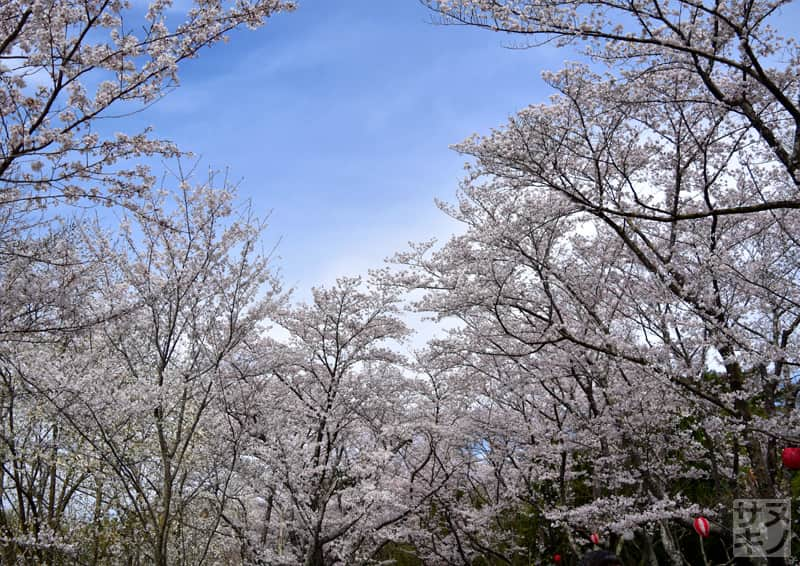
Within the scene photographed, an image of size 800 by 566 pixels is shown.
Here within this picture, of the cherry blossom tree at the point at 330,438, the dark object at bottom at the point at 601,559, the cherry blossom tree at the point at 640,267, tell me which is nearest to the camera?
the dark object at bottom at the point at 601,559

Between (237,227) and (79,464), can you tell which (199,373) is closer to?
(237,227)

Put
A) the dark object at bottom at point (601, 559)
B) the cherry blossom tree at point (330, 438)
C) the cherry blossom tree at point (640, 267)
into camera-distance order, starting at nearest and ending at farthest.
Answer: the dark object at bottom at point (601, 559), the cherry blossom tree at point (640, 267), the cherry blossom tree at point (330, 438)

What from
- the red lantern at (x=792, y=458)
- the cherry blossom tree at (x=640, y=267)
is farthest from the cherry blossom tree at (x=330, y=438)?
the red lantern at (x=792, y=458)

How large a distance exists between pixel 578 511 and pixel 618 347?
9.67 feet

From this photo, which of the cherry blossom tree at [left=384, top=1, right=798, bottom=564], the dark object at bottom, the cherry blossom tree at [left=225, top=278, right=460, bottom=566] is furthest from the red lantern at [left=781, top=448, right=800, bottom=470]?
the cherry blossom tree at [left=225, top=278, right=460, bottom=566]

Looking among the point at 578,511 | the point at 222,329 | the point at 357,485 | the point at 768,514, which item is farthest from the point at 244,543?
the point at 768,514

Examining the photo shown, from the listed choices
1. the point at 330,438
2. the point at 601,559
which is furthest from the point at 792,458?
the point at 330,438

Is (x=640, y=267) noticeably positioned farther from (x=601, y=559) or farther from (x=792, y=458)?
(x=601, y=559)

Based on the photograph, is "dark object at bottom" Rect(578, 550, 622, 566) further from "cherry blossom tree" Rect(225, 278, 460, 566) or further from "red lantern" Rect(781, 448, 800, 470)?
"cherry blossom tree" Rect(225, 278, 460, 566)

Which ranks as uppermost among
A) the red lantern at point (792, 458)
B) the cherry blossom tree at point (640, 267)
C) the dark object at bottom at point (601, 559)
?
the cherry blossom tree at point (640, 267)

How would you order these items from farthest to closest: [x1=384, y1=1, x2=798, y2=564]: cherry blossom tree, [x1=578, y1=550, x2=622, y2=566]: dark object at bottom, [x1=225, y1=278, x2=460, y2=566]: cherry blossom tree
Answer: [x1=225, y1=278, x2=460, y2=566]: cherry blossom tree → [x1=384, y1=1, x2=798, y2=564]: cherry blossom tree → [x1=578, y1=550, x2=622, y2=566]: dark object at bottom

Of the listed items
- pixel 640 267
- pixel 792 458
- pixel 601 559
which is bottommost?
pixel 601 559

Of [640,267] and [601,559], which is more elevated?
[640,267]

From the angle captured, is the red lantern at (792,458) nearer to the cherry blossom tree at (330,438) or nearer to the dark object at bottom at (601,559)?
the dark object at bottom at (601,559)
